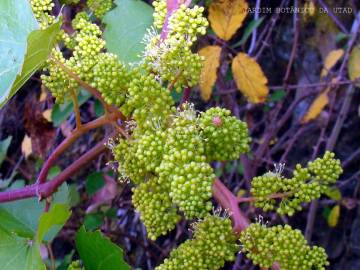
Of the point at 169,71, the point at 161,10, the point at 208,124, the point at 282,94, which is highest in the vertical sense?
the point at 161,10

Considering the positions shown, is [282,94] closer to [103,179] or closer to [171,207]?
[103,179]

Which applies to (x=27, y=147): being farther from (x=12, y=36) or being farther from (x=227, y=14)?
(x=12, y=36)

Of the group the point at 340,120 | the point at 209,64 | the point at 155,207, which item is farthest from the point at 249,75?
the point at 155,207

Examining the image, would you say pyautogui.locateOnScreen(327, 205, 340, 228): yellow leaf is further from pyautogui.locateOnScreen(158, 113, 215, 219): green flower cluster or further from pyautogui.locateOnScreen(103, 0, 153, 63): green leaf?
pyautogui.locateOnScreen(158, 113, 215, 219): green flower cluster

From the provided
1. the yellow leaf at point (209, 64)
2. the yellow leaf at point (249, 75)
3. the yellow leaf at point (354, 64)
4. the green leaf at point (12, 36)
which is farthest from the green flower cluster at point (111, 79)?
the yellow leaf at point (354, 64)

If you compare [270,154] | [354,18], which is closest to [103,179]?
[270,154]

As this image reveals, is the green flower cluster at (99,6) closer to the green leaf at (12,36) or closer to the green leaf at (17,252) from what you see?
the green leaf at (12,36)
